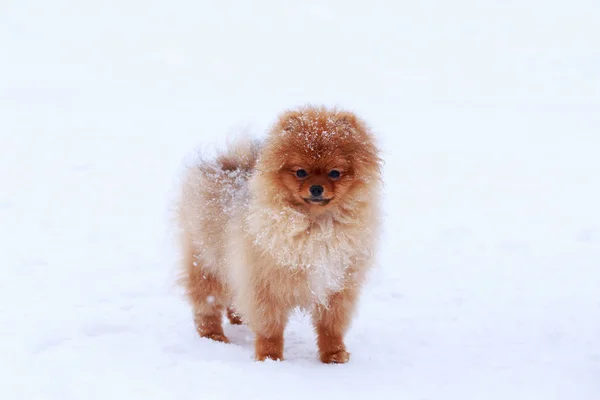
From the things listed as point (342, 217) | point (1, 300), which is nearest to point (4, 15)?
point (1, 300)

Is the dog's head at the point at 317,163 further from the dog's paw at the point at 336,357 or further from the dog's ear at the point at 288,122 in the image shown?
the dog's paw at the point at 336,357

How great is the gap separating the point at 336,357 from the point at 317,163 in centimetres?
131

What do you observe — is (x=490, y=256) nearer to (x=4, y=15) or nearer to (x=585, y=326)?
(x=585, y=326)

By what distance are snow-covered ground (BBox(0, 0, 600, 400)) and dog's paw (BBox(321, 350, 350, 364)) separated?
11cm

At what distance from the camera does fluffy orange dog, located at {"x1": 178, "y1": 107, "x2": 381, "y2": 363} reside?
12.7 ft

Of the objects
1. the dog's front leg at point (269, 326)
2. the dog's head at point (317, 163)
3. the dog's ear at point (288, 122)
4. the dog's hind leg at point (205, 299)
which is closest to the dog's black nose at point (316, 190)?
the dog's head at point (317, 163)

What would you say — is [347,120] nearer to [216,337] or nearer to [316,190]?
[316,190]

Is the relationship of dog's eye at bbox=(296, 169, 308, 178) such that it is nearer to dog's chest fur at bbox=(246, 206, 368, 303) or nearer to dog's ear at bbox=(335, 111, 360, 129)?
dog's chest fur at bbox=(246, 206, 368, 303)

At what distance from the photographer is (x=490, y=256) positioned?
6695mm

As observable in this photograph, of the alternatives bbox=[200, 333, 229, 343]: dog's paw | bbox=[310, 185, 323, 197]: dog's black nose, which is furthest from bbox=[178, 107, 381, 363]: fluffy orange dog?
bbox=[200, 333, 229, 343]: dog's paw

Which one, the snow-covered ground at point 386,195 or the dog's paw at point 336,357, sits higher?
the snow-covered ground at point 386,195

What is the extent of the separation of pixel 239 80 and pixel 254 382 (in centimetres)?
1588

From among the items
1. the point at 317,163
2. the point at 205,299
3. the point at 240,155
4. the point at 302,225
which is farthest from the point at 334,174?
the point at 205,299

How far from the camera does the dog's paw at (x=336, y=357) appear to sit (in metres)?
4.34
